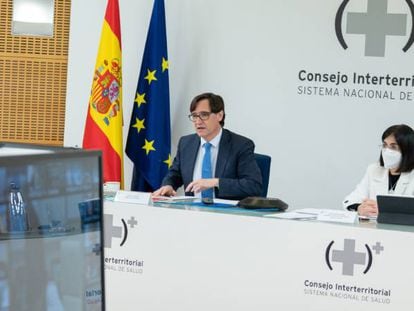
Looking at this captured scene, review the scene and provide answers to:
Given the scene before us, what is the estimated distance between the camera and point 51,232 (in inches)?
61.9

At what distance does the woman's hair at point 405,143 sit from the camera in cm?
442

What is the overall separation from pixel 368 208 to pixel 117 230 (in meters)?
1.23

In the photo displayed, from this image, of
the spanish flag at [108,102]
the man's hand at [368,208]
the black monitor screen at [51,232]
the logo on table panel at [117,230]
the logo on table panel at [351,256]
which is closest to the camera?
the black monitor screen at [51,232]

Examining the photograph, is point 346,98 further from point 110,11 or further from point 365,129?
point 110,11

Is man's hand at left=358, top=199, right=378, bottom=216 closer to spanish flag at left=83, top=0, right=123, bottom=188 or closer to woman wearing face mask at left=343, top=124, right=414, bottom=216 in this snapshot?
woman wearing face mask at left=343, top=124, right=414, bottom=216

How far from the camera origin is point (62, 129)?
6449mm

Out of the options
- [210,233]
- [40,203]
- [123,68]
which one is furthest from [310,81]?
[40,203]

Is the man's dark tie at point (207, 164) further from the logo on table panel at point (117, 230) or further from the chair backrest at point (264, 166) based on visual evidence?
the logo on table panel at point (117, 230)

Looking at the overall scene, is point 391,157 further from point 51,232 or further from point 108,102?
point 51,232

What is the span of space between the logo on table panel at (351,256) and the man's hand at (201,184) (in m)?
1.14

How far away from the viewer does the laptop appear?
11.5 feet

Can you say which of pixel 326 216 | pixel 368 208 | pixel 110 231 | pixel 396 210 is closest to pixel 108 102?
pixel 110 231

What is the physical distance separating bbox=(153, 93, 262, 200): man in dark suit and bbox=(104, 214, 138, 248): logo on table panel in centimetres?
84

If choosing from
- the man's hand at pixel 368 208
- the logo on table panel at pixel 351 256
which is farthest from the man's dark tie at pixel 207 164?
the logo on table panel at pixel 351 256
